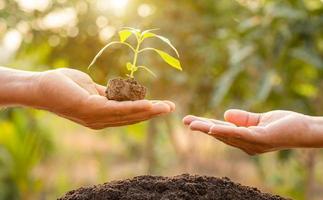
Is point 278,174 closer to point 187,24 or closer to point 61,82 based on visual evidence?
point 187,24

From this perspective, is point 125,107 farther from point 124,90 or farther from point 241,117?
point 241,117

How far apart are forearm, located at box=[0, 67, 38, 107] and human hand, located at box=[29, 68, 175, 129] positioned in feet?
0.05

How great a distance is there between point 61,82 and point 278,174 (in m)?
4.84

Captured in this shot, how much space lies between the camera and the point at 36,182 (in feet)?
16.4

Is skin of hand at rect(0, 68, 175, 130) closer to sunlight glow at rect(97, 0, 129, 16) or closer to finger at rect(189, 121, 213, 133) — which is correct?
finger at rect(189, 121, 213, 133)

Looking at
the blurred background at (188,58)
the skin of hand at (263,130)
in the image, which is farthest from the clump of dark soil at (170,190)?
the blurred background at (188,58)

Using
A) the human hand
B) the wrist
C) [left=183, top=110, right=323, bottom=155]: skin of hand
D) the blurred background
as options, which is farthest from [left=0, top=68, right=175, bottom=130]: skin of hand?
the blurred background

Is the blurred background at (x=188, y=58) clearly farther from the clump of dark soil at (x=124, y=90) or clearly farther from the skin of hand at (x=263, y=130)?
the clump of dark soil at (x=124, y=90)

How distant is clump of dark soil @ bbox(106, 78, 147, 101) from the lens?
5.46ft

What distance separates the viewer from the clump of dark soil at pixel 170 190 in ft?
4.96

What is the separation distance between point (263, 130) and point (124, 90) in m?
0.37

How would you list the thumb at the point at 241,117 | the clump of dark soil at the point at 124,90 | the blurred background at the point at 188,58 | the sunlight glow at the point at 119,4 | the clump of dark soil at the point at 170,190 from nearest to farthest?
1. the clump of dark soil at the point at 170,190
2. the clump of dark soil at the point at 124,90
3. the thumb at the point at 241,117
4. the blurred background at the point at 188,58
5. the sunlight glow at the point at 119,4

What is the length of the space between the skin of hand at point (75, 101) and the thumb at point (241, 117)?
202mm

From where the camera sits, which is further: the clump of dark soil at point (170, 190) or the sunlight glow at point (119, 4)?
the sunlight glow at point (119, 4)
